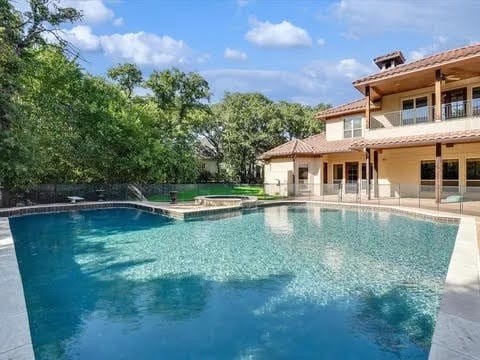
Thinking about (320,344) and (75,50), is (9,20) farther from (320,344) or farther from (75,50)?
(320,344)

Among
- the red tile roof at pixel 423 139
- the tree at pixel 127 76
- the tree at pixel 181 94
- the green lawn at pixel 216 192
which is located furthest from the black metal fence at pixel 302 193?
the tree at pixel 127 76

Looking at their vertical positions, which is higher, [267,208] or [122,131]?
[122,131]

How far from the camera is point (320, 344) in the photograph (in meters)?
4.84

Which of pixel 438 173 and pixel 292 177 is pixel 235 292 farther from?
pixel 292 177

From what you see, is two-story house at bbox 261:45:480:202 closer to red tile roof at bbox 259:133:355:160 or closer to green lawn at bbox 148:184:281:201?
red tile roof at bbox 259:133:355:160

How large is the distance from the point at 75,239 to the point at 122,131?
1333cm

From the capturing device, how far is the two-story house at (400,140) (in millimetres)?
17938

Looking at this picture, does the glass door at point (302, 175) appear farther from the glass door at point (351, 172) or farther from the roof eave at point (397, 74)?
the roof eave at point (397, 74)

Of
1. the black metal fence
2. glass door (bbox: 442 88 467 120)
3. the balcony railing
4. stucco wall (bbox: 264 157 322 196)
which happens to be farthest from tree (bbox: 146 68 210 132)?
glass door (bbox: 442 88 467 120)

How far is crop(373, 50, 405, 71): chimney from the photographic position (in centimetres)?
2406

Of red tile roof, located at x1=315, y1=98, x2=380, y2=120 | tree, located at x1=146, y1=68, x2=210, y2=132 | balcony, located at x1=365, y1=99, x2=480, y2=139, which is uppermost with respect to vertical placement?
tree, located at x1=146, y1=68, x2=210, y2=132

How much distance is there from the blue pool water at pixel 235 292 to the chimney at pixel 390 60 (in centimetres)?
1505

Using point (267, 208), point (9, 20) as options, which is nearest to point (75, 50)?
point (9, 20)

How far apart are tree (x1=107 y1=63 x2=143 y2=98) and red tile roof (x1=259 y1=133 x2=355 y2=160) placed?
1453 centimetres
